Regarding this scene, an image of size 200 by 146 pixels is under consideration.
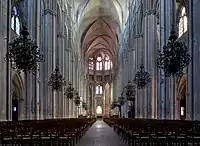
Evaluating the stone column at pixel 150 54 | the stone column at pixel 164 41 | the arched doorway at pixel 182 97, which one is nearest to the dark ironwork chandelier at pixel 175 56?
the stone column at pixel 164 41

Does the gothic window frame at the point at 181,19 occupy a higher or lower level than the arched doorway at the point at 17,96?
higher

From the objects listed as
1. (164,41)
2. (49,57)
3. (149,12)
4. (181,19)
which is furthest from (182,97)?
(49,57)

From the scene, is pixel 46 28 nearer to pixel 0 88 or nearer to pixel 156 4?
pixel 156 4

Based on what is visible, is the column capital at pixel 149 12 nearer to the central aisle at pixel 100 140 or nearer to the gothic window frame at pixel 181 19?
the gothic window frame at pixel 181 19

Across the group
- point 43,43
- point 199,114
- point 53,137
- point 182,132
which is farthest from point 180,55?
point 43,43

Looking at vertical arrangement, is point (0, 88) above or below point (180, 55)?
below

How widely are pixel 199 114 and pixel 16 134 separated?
1137 centimetres

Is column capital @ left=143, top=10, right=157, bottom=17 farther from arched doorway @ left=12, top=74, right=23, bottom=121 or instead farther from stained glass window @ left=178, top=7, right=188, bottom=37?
arched doorway @ left=12, top=74, right=23, bottom=121

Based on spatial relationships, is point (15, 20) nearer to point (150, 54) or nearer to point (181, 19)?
point (150, 54)

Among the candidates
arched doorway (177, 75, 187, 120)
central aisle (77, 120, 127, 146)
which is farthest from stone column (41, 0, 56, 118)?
arched doorway (177, 75, 187, 120)

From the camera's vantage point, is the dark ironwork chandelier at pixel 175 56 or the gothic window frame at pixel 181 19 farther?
the gothic window frame at pixel 181 19

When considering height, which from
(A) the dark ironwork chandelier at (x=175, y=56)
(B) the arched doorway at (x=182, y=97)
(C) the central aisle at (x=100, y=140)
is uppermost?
(A) the dark ironwork chandelier at (x=175, y=56)

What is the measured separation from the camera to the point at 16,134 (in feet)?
45.1

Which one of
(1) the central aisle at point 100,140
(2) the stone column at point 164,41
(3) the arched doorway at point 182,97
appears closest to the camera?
(1) the central aisle at point 100,140
